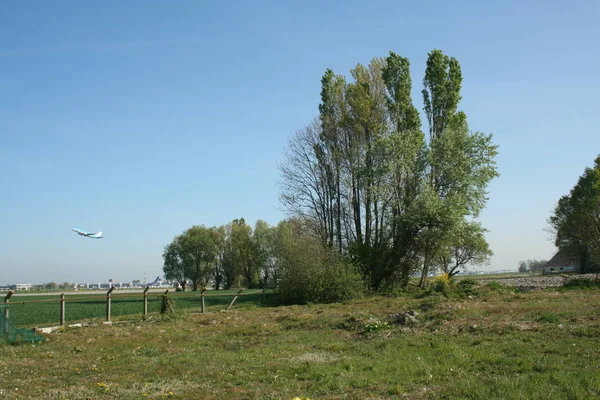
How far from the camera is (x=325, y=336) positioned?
58.1 feet

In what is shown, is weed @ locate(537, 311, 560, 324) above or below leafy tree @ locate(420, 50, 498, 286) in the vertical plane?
below

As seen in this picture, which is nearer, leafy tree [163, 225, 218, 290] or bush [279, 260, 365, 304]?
bush [279, 260, 365, 304]

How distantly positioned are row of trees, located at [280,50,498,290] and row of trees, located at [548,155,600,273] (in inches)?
1085

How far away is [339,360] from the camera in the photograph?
502 inches

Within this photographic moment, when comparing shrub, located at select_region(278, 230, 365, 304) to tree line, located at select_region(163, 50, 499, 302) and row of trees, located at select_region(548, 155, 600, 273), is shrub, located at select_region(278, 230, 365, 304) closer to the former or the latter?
tree line, located at select_region(163, 50, 499, 302)

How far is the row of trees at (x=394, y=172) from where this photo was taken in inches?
1556

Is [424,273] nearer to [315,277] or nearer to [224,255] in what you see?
[315,277]

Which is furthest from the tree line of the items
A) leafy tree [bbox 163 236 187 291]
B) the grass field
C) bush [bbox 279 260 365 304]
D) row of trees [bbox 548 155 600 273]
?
leafy tree [bbox 163 236 187 291]

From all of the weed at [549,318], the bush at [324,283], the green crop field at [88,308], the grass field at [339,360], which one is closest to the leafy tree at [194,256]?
the green crop field at [88,308]

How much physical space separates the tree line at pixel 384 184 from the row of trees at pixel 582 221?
2790 cm

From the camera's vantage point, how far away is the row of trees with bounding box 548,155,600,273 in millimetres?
65556

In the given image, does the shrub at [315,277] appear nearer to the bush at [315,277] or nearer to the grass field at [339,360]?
the bush at [315,277]

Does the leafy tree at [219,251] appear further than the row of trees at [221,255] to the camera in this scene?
Yes

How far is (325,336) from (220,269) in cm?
9227
